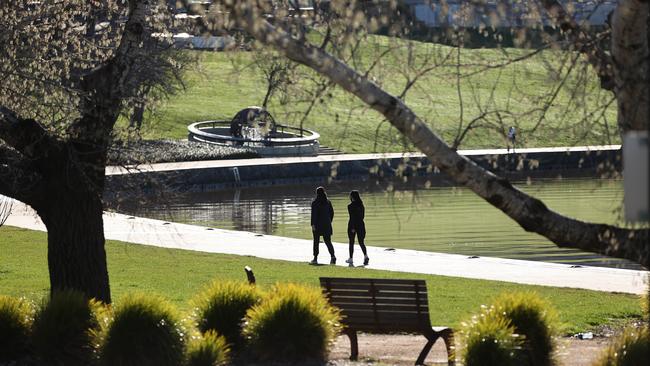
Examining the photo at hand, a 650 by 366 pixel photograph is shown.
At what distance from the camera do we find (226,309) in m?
11.4

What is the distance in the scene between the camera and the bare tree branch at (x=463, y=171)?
27.2ft

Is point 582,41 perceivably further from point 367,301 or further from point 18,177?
point 18,177

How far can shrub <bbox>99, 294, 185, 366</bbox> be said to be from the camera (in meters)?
10.3

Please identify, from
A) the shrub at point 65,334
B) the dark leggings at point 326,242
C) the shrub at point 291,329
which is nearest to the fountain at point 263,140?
the dark leggings at point 326,242

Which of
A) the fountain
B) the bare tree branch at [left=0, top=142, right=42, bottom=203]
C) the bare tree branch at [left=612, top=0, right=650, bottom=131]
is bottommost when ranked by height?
the fountain

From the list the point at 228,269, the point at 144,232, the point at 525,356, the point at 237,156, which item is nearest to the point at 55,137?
the point at 525,356

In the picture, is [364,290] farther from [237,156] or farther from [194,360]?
[237,156]

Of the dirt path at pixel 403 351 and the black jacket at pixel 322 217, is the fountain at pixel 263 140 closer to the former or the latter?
the black jacket at pixel 322 217

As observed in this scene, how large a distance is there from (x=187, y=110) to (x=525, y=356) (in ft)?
177

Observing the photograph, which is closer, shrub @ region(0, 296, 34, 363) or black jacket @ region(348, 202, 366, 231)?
shrub @ region(0, 296, 34, 363)

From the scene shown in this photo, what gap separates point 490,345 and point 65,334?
3.70 metres

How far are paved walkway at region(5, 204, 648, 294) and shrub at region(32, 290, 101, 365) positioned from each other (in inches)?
278

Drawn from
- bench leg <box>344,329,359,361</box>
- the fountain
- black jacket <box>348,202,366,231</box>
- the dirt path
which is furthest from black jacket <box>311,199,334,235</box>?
the fountain

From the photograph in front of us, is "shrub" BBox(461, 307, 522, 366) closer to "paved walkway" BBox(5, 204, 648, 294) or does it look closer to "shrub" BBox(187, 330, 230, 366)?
"shrub" BBox(187, 330, 230, 366)
